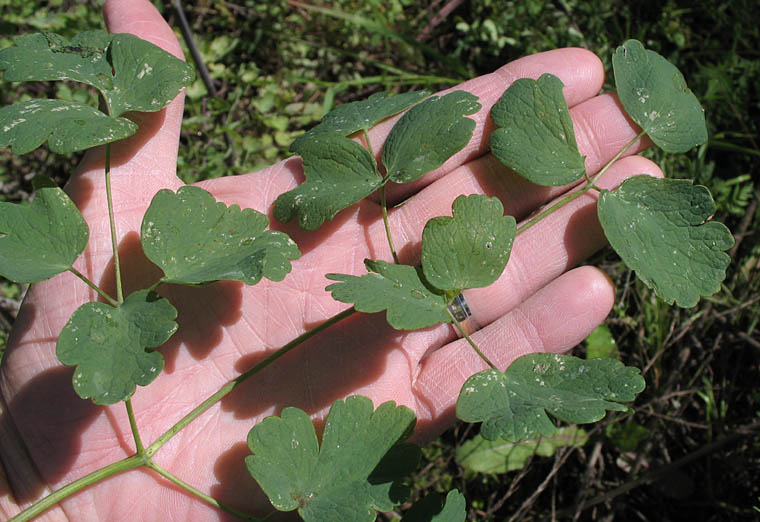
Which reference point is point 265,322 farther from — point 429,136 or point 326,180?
point 429,136

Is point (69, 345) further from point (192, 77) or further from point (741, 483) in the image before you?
point (741, 483)

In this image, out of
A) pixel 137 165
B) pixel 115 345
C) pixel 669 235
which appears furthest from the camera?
pixel 137 165

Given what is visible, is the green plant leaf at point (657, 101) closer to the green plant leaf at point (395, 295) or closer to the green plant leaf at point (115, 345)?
the green plant leaf at point (395, 295)

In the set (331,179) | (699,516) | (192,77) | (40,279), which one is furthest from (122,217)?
(699,516)

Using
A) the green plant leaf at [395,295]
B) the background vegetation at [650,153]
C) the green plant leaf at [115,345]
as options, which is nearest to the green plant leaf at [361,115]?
the green plant leaf at [395,295]

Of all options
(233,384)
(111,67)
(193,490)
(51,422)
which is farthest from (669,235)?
(51,422)

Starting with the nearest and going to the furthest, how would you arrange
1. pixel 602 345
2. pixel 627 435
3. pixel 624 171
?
pixel 624 171, pixel 627 435, pixel 602 345
